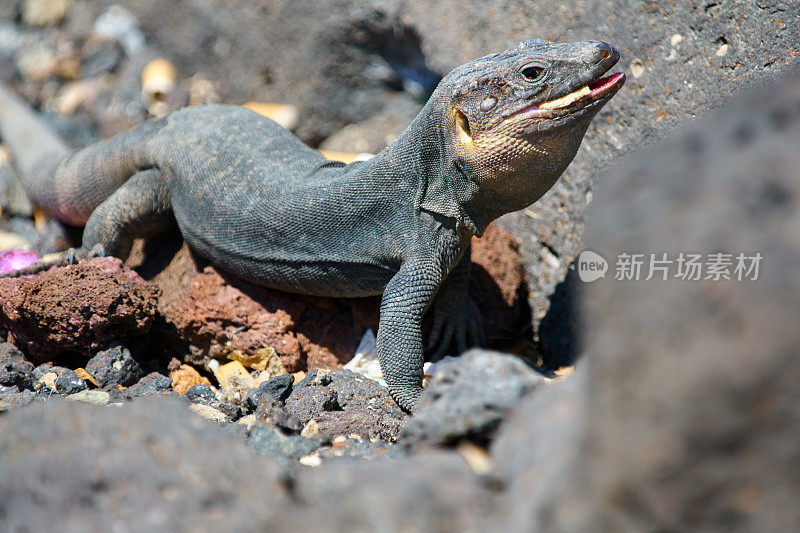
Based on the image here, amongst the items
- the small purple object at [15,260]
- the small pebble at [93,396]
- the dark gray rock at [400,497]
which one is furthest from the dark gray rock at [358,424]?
the small purple object at [15,260]

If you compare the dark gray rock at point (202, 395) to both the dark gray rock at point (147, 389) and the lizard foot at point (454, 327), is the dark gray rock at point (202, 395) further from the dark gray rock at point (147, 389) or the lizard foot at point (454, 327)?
the lizard foot at point (454, 327)

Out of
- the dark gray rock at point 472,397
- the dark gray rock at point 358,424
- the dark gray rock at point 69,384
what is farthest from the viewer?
the dark gray rock at point 69,384

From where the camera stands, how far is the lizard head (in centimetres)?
341

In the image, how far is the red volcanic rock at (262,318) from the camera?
4.43 metres

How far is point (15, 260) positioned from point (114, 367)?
165cm

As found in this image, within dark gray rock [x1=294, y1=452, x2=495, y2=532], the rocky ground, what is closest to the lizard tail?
the rocky ground

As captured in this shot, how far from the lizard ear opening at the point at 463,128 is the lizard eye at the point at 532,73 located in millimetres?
385

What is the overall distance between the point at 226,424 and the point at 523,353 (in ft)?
7.22

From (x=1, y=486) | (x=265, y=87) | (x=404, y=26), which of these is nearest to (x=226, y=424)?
(x=1, y=486)

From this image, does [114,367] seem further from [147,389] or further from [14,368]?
[14,368]

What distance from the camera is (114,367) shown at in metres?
4.12

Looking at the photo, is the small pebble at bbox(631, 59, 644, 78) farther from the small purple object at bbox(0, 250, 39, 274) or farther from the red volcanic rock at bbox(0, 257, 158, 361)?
the small purple object at bbox(0, 250, 39, 274)

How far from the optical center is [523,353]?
4820 mm

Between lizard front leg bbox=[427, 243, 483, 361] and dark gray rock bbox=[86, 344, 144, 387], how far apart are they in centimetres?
185
